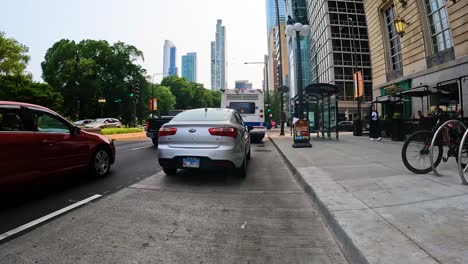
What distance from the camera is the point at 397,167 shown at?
25.1ft

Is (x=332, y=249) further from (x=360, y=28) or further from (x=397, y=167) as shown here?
(x=360, y=28)

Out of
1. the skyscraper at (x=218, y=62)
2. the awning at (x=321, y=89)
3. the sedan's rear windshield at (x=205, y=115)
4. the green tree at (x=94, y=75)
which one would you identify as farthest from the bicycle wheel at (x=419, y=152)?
the skyscraper at (x=218, y=62)

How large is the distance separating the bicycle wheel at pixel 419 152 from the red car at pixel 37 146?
6290 millimetres

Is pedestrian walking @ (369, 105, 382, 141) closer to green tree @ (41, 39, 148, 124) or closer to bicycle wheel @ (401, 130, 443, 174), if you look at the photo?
bicycle wheel @ (401, 130, 443, 174)

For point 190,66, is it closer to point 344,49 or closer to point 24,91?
point 344,49

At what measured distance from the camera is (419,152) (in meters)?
6.72

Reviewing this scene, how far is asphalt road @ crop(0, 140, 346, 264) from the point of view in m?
3.37

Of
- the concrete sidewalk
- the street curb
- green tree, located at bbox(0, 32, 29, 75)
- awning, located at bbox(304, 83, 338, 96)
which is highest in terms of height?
green tree, located at bbox(0, 32, 29, 75)

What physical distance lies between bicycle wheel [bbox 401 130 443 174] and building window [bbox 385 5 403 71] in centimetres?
1934

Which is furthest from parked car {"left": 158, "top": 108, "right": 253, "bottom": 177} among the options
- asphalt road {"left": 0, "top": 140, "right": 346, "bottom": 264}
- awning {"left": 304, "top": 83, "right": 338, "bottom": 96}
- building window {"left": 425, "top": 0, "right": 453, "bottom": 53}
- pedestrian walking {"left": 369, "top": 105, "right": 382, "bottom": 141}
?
building window {"left": 425, "top": 0, "right": 453, "bottom": 53}

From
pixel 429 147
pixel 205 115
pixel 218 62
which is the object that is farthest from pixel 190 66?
pixel 429 147

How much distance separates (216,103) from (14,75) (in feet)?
257

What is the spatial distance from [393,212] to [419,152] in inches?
118

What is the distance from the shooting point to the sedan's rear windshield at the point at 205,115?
751 cm
